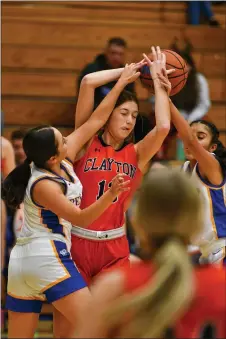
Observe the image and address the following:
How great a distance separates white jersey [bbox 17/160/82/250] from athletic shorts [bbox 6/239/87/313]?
0.14 feet

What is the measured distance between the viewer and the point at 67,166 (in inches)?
170

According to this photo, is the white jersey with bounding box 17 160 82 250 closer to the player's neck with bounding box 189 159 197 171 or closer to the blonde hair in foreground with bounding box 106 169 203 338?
the player's neck with bounding box 189 159 197 171

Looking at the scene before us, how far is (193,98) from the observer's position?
7.91m

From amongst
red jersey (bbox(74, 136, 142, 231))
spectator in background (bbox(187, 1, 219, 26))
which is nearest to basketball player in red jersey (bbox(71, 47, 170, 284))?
red jersey (bbox(74, 136, 142, 231))

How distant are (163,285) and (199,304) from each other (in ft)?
0.45

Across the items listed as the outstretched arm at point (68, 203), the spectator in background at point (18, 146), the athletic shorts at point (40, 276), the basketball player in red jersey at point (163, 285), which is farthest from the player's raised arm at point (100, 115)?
the spectator in background at point (18, 146)

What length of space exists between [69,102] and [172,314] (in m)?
6.82

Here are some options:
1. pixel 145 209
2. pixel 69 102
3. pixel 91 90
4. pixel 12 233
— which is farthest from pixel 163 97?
pixel 69 102

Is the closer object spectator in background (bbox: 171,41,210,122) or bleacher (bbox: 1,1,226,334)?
spectator in background (bbox: 171,41,210,122)

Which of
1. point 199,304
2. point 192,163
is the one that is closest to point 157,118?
point 192,163

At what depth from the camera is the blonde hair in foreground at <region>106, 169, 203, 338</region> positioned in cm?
209

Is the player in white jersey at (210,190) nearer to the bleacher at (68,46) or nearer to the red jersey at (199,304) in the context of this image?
the red jersey at (199,304)

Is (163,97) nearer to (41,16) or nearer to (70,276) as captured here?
(70,276)

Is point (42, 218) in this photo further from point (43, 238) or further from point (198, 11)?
point (198, 11)
